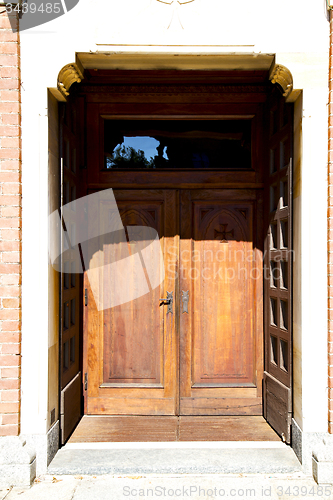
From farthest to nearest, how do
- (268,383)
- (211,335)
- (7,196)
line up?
1. (211,335)
2. (268,383)
3. (7,196)

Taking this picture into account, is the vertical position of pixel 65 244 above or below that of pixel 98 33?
below

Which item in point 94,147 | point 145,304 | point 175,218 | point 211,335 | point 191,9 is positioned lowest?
point 211,335

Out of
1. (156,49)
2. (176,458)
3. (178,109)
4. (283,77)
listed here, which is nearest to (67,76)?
(156,49)

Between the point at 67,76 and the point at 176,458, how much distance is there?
3.27 metres

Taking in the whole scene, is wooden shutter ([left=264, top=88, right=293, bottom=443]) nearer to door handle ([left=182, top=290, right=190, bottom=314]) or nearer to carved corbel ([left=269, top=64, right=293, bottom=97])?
carved corbel ([left=269, top=64, right=293, bottom=97])

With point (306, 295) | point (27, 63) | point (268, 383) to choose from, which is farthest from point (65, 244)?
point (268, 383)

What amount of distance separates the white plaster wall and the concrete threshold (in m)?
0.43

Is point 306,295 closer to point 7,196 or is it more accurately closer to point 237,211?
point 237,211

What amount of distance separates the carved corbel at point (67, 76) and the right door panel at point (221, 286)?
1514 mm

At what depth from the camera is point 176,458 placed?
290 centimetres

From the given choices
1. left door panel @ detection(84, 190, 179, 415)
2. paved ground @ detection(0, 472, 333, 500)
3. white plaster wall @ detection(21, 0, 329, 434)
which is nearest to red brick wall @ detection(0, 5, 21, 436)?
white plaster wall @ detection(21, 0, 329, 434)

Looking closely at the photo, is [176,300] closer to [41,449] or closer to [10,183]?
[41,449]

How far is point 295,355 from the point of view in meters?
2.96

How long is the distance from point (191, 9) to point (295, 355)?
2923mm
